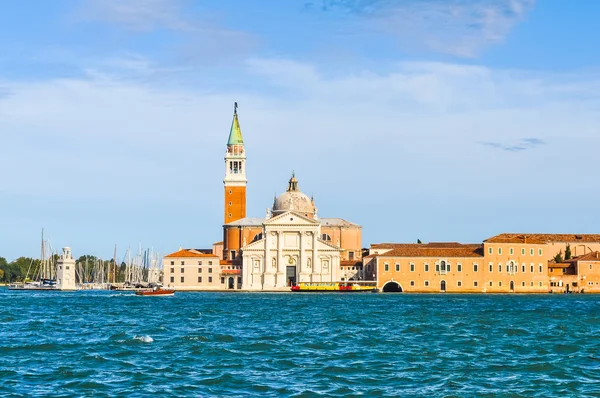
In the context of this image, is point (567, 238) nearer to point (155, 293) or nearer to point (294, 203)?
point (294, 203)

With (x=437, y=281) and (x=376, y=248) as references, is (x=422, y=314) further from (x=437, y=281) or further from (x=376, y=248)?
(x=376, y=248)

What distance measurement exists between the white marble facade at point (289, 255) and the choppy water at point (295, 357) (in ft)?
190

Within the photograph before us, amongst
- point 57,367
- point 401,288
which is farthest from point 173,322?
point 401,288

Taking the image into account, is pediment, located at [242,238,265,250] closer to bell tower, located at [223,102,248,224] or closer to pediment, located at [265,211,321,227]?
pediment, located at [265,211,321,227]

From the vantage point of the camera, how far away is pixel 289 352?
92.0 feet

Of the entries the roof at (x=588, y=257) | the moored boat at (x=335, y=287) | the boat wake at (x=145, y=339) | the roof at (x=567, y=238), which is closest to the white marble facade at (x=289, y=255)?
the moored boat at (x=335, y=287)

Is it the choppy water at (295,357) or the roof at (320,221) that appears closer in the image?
the choppy water at (295,357)

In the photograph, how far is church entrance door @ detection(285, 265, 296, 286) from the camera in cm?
10238

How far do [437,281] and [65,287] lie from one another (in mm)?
35201

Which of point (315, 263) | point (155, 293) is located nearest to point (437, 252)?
point (315, 263)

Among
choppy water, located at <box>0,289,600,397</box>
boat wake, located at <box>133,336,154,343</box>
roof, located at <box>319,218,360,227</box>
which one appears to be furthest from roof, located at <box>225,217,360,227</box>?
boat wake, located at <box>133,336,154,343</box>

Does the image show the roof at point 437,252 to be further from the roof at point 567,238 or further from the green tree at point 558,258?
the roof at point 567,238

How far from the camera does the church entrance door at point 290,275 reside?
4031 inches

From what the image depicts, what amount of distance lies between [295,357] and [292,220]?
7475 cm
